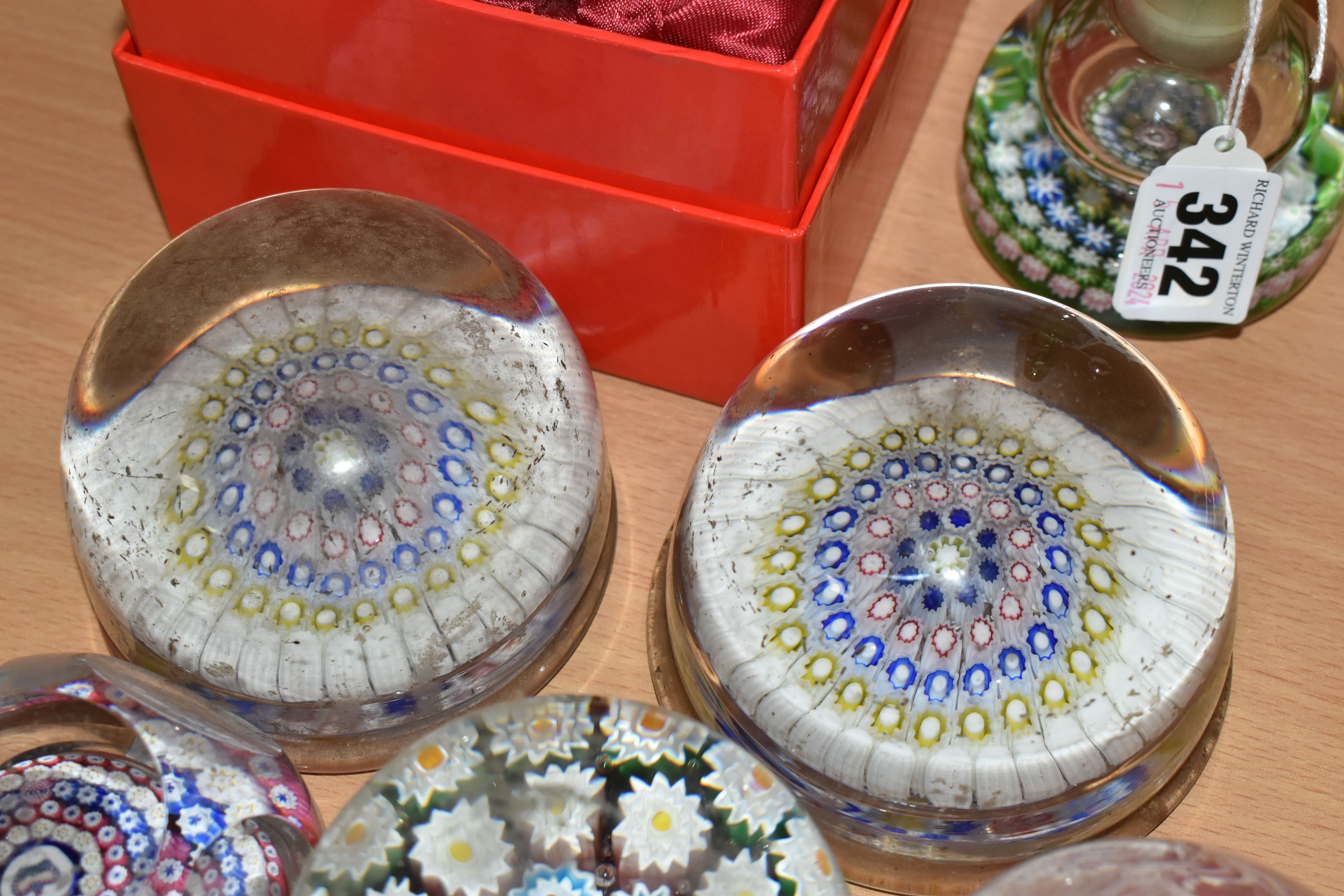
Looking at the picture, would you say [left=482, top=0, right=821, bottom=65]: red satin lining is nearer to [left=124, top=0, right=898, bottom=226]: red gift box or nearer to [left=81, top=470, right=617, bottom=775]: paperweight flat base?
[left=124, top=0, right=898, bottom=226]: red gift box

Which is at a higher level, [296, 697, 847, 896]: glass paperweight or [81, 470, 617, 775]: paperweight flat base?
[296, 697, 847, 896]: glass paperweight

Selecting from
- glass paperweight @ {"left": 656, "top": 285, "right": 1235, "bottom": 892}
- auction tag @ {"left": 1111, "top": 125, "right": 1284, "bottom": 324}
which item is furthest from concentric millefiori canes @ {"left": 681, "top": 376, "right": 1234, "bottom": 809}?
auction tag @ {"left": 1111, "top": 125, "right": 1284, "bottom": 324}

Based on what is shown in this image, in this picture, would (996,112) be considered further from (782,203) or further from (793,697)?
(793,697)

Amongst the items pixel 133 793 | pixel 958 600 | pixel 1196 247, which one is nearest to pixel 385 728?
pixel 133 793

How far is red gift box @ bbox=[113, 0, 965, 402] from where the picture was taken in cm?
47

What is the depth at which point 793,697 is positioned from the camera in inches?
15.3

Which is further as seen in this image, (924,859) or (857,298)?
(857,298)

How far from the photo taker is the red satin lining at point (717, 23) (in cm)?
46

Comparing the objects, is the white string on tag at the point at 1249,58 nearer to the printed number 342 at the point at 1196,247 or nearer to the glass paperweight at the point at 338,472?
the printed number 342 at the point at 1196,247

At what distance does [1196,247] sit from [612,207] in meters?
0.22

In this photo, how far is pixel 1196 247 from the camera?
50cm

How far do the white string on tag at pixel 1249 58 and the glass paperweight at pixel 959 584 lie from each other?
0.34 feet

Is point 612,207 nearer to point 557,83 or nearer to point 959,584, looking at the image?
point 557,83

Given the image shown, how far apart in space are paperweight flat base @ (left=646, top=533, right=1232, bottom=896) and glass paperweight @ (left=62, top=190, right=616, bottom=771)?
36 mm
